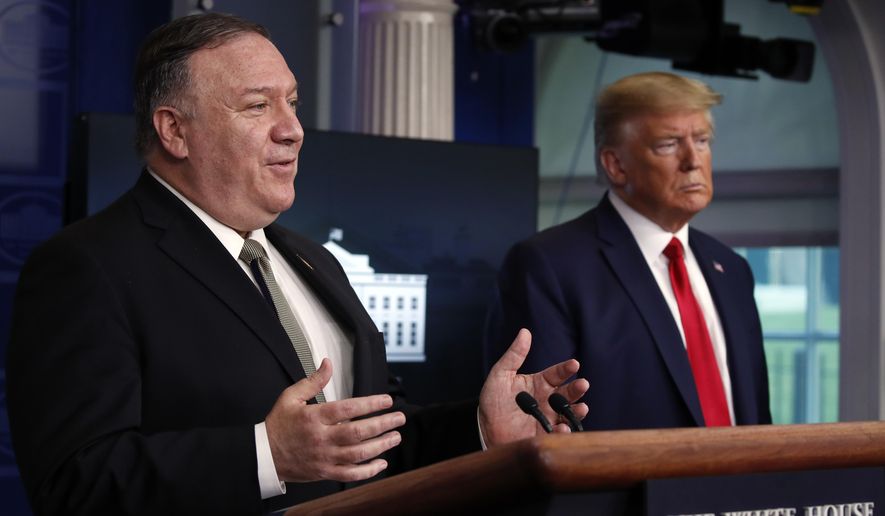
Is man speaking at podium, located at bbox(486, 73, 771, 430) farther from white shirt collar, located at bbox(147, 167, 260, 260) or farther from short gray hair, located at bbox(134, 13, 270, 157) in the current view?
short gray hair, located at bbox(134, 13, 270, 157)

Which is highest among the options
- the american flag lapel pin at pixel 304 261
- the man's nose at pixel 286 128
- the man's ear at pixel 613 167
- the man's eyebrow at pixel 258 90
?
the man's eyebrow at pixel 258 90

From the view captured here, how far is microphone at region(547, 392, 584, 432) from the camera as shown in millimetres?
1696

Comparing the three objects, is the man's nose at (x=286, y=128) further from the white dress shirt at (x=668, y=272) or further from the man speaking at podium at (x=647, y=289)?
the white dress shirt at (x=668, y=272)

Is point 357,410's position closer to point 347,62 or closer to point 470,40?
point 347,62

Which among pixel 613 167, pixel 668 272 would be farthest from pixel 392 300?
pixel 668 272

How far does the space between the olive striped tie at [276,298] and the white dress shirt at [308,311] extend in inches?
0.5

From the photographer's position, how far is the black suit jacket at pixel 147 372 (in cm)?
165

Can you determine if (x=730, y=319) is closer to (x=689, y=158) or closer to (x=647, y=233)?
(x=647, y=233)

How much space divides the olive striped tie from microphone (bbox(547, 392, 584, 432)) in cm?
39

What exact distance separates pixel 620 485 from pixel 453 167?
9.90 ft

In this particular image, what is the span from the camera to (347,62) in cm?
433

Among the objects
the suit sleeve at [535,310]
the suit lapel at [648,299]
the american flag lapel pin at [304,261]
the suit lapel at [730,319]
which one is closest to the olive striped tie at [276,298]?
the american flag lapel pin at [304,261]

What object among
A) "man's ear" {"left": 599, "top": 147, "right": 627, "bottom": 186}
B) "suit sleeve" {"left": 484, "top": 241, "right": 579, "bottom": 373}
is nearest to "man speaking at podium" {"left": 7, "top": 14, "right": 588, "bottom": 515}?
"suit sleeve" {"left": 484, "top": 241, "right": 579, "bottom": 373}

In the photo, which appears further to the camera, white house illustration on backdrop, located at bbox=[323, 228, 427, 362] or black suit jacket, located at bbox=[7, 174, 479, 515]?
white house illustration on backdrop, located at bbox=[323, 228, 427, 362]
